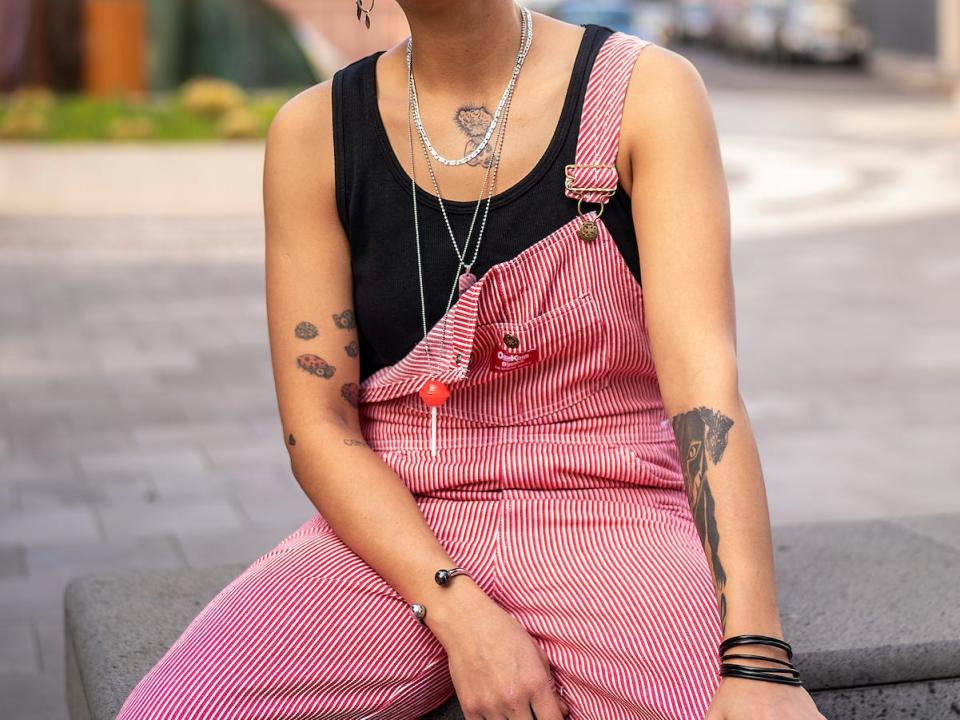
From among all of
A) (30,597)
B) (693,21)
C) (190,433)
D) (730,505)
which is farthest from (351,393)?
(693,21)

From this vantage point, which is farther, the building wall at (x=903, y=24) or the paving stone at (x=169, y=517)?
the building wall at (x=903, y=24)

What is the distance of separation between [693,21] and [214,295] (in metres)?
30.9

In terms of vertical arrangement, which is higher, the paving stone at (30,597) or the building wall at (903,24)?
the paving stone at (30,597)

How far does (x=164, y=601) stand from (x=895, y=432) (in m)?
3.67

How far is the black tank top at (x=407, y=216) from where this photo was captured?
7.05 feet

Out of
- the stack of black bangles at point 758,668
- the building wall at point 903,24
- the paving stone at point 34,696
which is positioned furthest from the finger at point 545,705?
the building wall at point 903,24

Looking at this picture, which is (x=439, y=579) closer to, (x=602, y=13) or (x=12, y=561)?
(x=12, y=561)

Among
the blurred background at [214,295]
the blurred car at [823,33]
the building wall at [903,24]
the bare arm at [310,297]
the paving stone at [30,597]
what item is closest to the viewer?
the bare arm at [310,297]

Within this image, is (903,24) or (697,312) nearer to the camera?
(697,312)

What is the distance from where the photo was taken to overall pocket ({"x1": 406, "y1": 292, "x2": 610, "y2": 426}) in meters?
2.13

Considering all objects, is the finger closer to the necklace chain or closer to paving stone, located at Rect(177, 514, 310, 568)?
the necklace chain

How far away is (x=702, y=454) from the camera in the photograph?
1.96m

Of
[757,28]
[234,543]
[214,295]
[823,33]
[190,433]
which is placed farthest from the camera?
[757,28]

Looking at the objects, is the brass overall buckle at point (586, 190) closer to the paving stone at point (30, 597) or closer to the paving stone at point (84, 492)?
the paving stone at point (30, 597)
